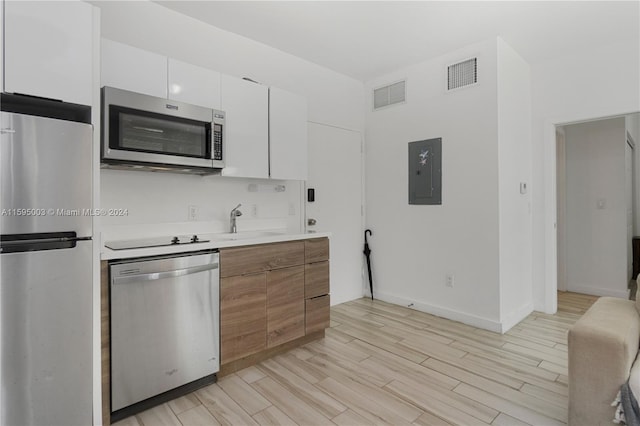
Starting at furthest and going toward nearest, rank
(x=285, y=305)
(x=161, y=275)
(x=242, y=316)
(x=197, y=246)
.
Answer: (x=285, y=305) → (x=242, y=316) → (x=197, y=246) → (x=161, y=275)

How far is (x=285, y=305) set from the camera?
8.98ft

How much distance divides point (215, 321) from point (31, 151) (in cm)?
138

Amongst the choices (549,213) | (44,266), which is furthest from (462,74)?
(44,266)

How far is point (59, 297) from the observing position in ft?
5.43

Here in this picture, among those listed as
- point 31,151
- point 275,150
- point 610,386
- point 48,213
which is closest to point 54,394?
point 48,213

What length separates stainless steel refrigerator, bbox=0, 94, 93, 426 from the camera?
5.00 ft

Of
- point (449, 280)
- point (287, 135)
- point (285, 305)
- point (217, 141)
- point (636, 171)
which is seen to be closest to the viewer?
point (217, 141)

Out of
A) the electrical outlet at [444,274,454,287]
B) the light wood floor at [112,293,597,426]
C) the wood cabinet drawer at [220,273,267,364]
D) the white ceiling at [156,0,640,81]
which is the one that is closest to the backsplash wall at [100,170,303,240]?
the wood cabinet drawer at [220,273,267,364]

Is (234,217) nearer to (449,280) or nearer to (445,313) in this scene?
(449,280)

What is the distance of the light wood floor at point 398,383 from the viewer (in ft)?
6.42

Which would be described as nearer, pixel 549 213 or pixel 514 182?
pixel 514 182

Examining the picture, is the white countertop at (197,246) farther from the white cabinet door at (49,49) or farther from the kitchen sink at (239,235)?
the white cabinet door at (49,49)

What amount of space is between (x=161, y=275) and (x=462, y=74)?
3.24m

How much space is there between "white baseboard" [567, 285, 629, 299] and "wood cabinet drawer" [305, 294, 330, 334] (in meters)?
3.67
